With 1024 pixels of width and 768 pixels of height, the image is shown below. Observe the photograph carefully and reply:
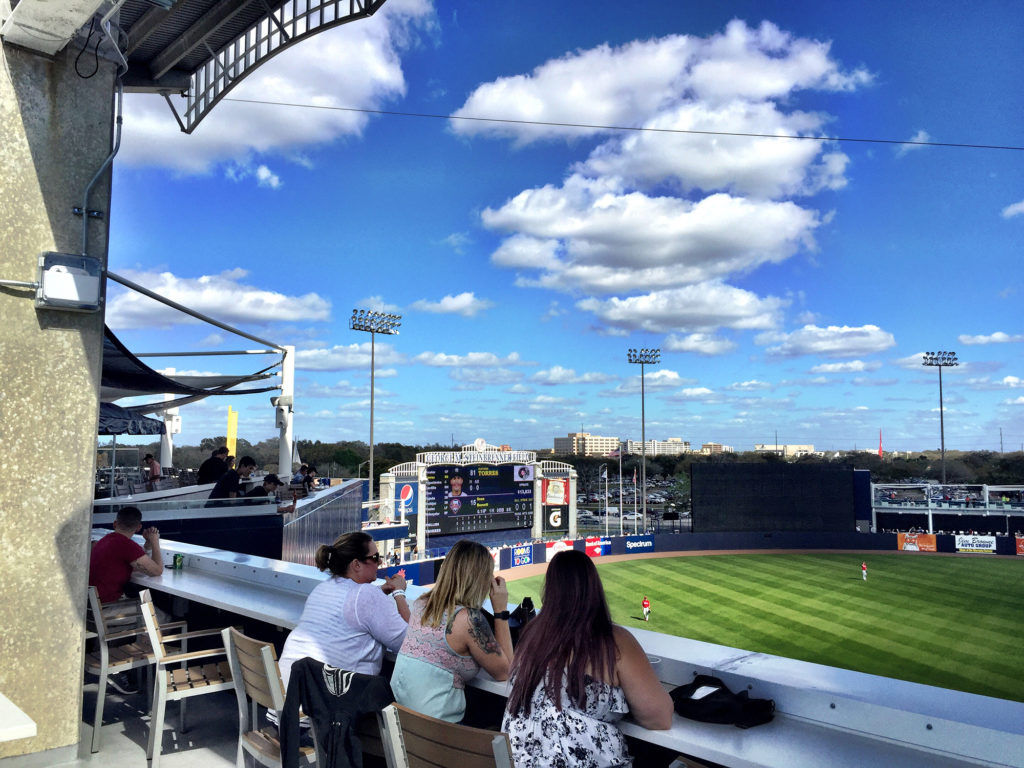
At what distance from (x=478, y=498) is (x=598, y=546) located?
5.95 metres

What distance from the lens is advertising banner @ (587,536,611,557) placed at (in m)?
33.5

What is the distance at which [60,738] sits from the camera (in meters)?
3.62

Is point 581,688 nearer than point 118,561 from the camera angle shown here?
Yes

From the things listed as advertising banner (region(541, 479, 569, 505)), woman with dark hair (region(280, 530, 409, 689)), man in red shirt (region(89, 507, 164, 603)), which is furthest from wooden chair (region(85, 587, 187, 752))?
advertising banner (region(541, 479, 569, 505))

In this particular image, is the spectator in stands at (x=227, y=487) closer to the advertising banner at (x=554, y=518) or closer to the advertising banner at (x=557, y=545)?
the advertising banner at (x=557, y=545)

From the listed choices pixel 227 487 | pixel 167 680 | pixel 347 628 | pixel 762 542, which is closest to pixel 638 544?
pixel 762 542

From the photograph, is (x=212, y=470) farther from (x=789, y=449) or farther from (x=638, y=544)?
(x=789, y=449)

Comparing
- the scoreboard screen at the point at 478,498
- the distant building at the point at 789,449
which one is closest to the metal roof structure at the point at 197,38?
the scoreboard screen at the point at 478,498

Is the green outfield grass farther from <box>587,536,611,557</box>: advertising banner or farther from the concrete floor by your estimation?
the concrete floor

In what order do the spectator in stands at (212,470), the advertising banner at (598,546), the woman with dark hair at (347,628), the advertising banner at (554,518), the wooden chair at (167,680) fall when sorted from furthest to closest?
the advertising banner at (554,518), the advertising banner at (598,546), the spectator in stands at (212,470), the wooden chair at (167,680), the woman with dark hair at (347,628)

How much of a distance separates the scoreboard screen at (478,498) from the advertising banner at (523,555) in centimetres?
513

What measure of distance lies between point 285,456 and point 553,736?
11.2 m

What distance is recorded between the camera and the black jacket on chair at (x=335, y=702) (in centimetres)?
247

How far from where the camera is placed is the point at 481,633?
8.25 feet
